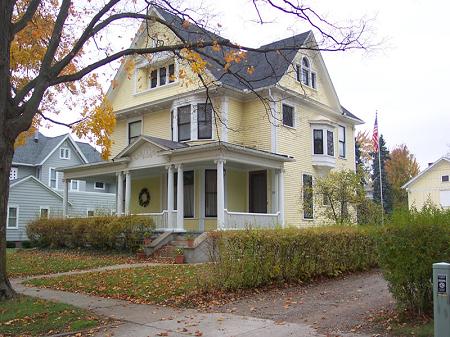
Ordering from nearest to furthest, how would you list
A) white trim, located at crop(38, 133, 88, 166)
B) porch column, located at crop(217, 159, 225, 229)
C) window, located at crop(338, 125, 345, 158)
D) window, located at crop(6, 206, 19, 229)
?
porch column, located at crop(217, 159, 225, 229) < window, located at crop(338, 125, 345, 158) < window, located at crop(6, 206, 19, 229) < white trim, located at crop(38, 133, 88, 166)

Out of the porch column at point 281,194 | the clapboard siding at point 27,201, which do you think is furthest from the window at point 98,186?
the porch column at point 281,194

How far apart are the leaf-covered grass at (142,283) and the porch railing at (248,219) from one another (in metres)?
5.09

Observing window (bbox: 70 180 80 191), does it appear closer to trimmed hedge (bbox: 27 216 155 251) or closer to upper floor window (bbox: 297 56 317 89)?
trimmed hedge (bbox: 27 216 155 251)

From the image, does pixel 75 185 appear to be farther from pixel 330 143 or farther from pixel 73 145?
pixel 330 143

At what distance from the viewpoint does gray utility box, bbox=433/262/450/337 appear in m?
5.38

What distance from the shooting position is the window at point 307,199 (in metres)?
22.2

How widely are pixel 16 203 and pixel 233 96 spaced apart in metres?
20.1

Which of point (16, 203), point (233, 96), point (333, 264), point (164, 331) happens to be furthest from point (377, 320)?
point (16, 203)

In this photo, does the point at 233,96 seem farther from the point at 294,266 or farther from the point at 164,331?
the point at 164,331

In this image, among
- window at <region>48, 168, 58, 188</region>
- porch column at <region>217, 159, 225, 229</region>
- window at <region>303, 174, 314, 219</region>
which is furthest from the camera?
window at <region>48, 168, 58, 188</region>

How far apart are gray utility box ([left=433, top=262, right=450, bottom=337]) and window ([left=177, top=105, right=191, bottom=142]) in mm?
18775

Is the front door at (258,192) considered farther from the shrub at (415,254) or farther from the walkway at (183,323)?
the shrub at (415,254)

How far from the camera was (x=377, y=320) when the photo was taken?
7.64 metres

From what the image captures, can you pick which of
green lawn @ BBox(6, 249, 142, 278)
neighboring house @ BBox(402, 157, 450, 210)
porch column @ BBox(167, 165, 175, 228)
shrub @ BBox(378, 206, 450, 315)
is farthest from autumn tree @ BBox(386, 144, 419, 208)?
shrub @ BBox(378, 206, 450, 315)
